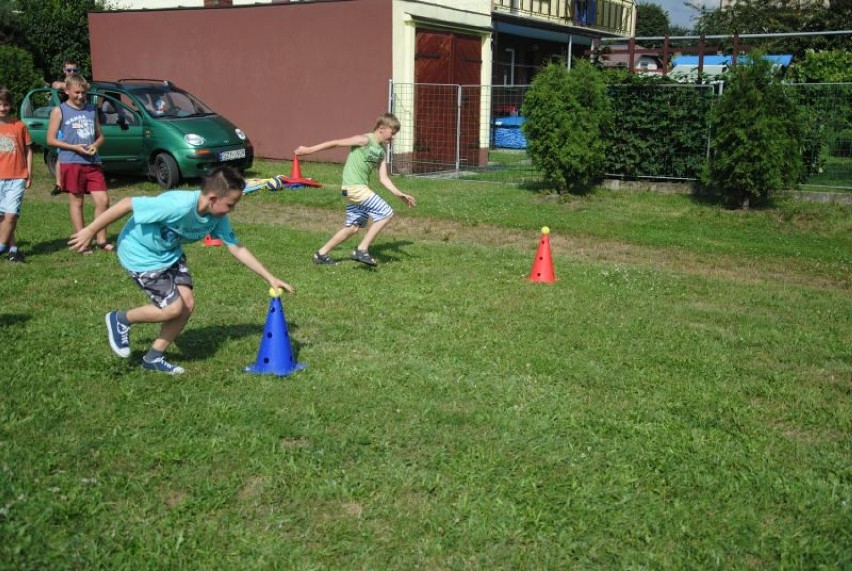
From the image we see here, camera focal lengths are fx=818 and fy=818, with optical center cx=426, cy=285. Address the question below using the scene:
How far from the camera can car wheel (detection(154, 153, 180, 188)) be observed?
14070 millimetres

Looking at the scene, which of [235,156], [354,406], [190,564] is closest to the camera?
[190,564]

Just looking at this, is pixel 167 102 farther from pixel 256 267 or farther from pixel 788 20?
pixel 788 20

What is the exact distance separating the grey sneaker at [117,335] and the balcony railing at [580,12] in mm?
19863

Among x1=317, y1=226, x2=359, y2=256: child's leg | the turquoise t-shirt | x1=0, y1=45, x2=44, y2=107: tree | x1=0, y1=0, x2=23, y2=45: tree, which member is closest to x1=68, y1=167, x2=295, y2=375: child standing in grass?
the turquoise t-shirt

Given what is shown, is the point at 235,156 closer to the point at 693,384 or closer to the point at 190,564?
the point at 693,384

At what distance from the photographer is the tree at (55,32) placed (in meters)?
23.5

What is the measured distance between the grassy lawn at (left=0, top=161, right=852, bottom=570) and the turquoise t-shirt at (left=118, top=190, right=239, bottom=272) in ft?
2.45

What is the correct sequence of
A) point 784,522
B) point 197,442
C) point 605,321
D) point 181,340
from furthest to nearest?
point 605,321
point 181,340
point 197,442
point 784,522

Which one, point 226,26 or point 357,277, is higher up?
point 226,26

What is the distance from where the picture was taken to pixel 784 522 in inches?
145

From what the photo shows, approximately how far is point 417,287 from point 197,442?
12.1ft

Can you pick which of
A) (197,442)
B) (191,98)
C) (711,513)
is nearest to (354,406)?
(197,442)

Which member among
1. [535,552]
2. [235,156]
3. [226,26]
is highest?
[226,26]

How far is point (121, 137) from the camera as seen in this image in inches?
562
